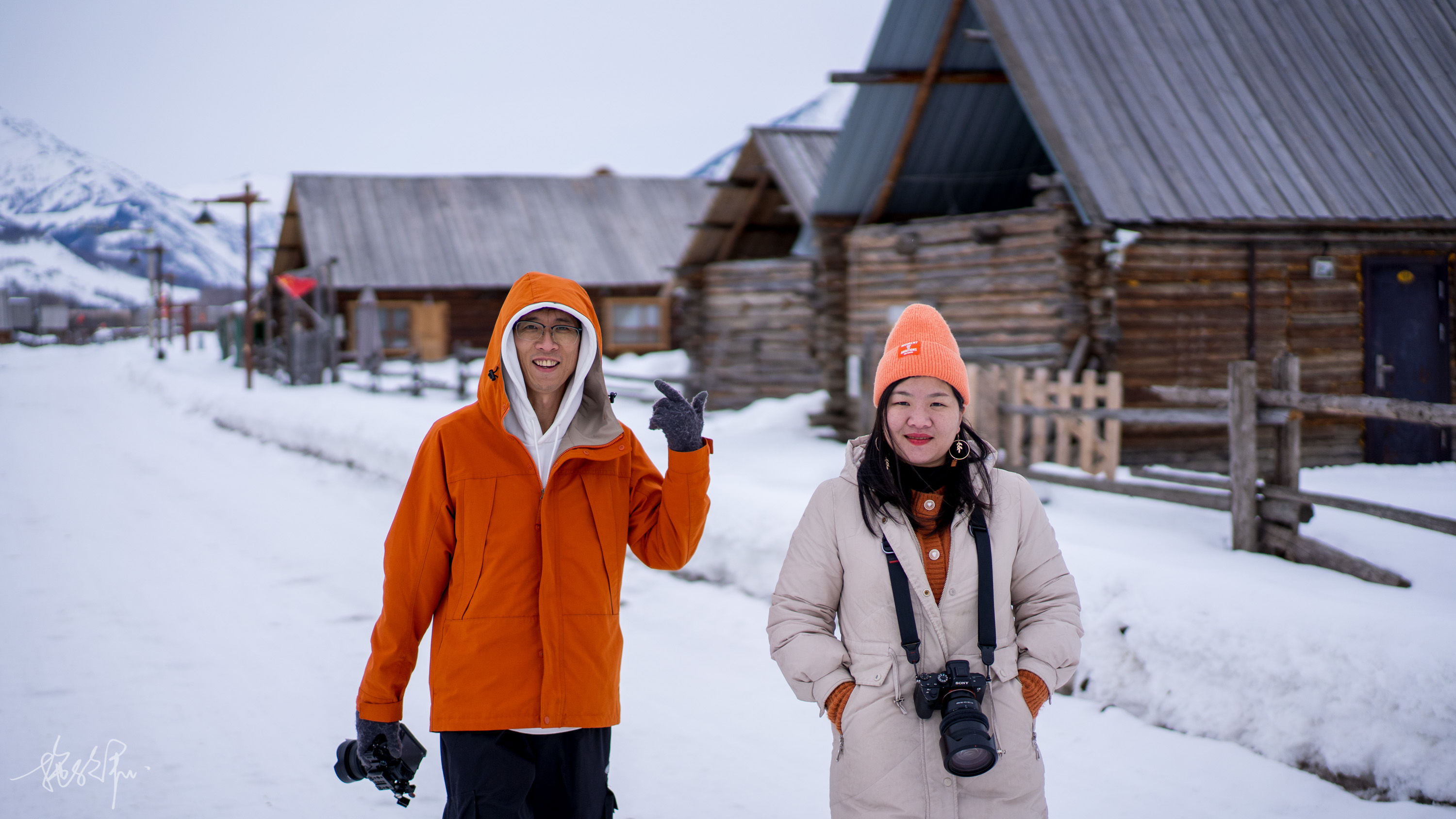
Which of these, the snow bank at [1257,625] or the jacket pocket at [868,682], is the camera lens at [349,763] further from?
the snow bank at [1257,625]

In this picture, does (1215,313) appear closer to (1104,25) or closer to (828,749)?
(1104,25)

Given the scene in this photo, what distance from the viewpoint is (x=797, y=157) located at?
656 inches

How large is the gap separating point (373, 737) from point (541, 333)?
1.08 metres

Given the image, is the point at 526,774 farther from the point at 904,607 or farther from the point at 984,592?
the point at 984,592

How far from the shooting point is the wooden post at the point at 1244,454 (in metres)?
6.42

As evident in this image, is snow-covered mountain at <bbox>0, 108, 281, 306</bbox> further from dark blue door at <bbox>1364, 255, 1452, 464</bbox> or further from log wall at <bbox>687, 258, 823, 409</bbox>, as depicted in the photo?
dark blue door at <bbox>1364, 255, 1452, 464</bbox>

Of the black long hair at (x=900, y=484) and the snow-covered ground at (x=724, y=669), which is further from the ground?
the black long hair at (x=900, y=484)

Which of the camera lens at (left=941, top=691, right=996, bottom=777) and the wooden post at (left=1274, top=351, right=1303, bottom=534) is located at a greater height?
the wooden post at (left=1274, top=351, right=1303, bottom=534)

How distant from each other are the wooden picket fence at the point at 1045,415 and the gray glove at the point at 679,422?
6.65 metres

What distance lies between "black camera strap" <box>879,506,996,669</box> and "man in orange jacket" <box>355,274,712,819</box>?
1.70 feet

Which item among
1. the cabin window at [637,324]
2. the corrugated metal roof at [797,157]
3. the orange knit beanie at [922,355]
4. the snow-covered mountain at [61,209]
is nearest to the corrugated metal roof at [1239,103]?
the corrugated metal roof at [797,157]

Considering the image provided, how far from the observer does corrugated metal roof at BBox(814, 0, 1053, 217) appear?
Result: 11359mm

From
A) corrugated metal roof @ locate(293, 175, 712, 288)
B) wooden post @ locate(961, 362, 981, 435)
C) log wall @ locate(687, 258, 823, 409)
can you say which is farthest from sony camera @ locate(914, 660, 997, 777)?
corrugated metal roof @ locate(293, 175, 712, 288)

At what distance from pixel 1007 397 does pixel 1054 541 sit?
7.80 m
